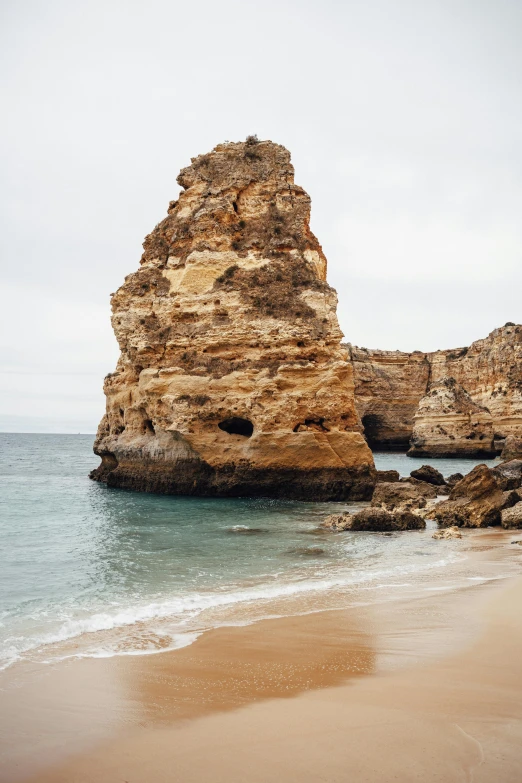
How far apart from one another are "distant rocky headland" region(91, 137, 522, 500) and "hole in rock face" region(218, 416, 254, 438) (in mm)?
57

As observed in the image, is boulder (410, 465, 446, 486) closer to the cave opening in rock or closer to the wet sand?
the wet sand

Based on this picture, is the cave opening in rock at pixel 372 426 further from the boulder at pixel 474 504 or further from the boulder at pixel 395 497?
the boulder at pixel 474 504

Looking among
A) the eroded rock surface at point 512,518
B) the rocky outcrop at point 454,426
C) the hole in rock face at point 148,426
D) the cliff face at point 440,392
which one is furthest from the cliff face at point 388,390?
the eroded rock surface at point 512,518

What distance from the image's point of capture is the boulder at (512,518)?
1366 cm

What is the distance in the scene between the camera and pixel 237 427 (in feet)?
68.7

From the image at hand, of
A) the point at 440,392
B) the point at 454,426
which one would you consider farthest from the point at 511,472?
the point at 440,392

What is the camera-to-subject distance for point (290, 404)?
18.8 meters

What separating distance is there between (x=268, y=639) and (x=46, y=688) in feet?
6.85

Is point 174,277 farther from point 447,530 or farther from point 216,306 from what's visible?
point 447,530

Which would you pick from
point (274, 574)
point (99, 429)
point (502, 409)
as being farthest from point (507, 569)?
point (502, 409)

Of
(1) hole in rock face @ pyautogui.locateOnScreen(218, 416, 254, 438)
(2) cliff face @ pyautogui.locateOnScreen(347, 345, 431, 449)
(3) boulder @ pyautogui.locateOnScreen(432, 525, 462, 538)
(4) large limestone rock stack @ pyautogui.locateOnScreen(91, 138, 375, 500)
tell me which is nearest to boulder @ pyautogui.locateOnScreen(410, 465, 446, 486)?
(4) large limestone rock stack @ pyautogui.locateOnScreen(91, 138, 375, 500)

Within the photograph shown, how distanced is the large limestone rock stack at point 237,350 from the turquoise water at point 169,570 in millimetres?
2410

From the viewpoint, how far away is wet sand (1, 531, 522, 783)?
3.34m

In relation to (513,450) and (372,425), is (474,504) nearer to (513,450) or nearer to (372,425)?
(513,450)
